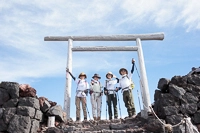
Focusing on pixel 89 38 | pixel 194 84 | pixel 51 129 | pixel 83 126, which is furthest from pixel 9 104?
pixel 194 84

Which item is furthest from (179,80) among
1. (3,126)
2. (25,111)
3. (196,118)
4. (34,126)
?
(3,126)

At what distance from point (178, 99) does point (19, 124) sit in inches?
185

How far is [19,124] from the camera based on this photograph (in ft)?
19.2

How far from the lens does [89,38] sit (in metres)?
9.44

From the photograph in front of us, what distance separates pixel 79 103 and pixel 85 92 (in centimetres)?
46

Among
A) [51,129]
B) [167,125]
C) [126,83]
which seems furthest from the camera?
[126,83]

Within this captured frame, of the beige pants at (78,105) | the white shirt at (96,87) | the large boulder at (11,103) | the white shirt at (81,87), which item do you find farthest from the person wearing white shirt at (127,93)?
the large boulder at (11,103)

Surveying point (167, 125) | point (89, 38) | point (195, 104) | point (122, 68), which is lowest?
point (167, 125)

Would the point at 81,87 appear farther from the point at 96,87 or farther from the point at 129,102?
the point at 129,102

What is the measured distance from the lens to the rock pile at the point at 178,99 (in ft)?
19.9

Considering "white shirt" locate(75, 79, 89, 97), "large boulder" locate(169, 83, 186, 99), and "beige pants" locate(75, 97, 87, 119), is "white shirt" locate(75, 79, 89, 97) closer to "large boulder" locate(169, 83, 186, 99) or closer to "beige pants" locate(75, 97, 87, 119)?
"beige pants" locate(75, 97, 87, 119)

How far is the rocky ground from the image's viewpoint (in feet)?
19.2

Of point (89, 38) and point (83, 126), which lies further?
point (89, 38)

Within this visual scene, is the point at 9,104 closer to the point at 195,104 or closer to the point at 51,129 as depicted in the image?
the point at 51,129
